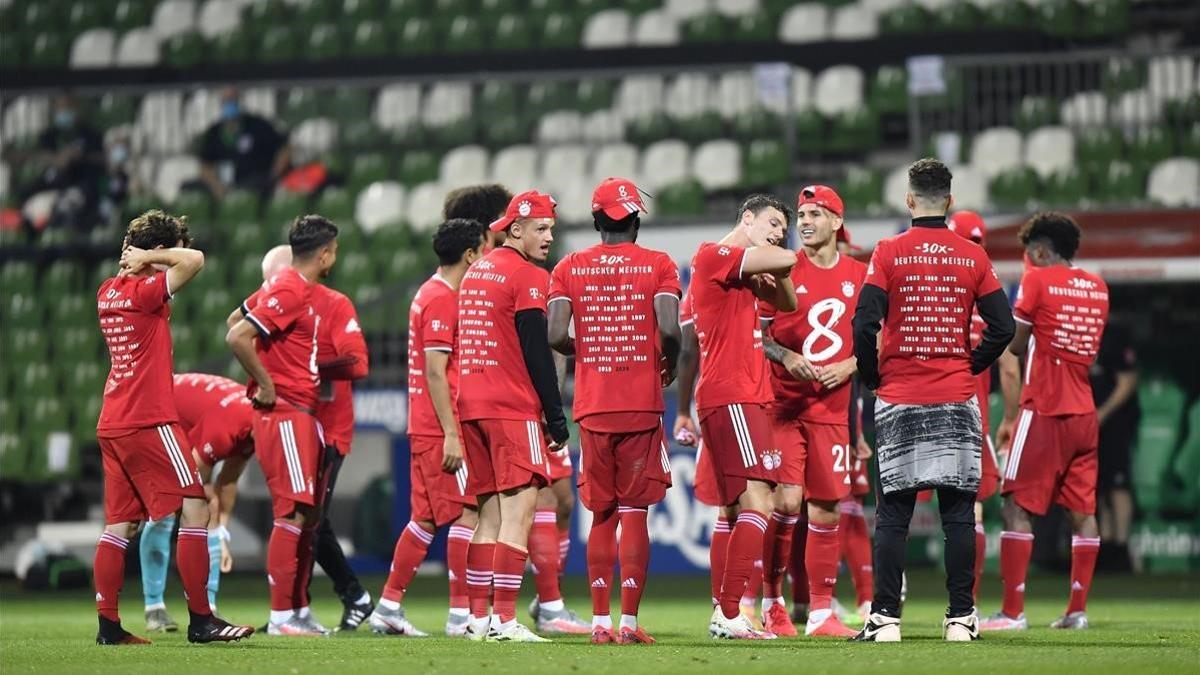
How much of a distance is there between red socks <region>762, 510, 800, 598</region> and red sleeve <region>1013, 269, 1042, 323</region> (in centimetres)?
194

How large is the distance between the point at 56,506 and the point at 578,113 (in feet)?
25.5

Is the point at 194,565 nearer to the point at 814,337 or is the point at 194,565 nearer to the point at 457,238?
the point at 457,238

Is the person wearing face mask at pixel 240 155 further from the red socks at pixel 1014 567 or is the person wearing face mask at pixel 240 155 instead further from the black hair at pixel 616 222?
the black hair at pixel 616 222

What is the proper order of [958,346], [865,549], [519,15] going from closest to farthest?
[958,346] < [865,549] < [519,15]

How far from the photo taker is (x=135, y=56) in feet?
83.5

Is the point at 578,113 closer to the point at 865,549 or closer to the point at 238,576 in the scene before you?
the point at 238,576

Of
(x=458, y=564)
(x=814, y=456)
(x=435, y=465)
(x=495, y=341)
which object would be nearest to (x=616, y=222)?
(x=495, y=341)

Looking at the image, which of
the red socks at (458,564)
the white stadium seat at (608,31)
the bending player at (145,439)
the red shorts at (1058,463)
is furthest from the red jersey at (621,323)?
the white stadium seat at (608,31)

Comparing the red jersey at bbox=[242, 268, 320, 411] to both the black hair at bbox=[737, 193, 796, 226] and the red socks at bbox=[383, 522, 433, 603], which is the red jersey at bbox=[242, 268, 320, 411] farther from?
the black hair at bbox=[737, 193, 796, 226]

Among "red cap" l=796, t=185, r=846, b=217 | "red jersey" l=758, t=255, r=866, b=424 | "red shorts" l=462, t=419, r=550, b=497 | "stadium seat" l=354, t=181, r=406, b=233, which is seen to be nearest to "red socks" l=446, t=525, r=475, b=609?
"red shorts" l=462, t=419, r=550, b=497

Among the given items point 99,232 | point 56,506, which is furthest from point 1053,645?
point 99,232

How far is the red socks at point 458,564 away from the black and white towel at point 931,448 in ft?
8.51

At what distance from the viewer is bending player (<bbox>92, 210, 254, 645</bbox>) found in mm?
9281

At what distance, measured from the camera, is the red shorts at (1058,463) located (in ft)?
35.2
